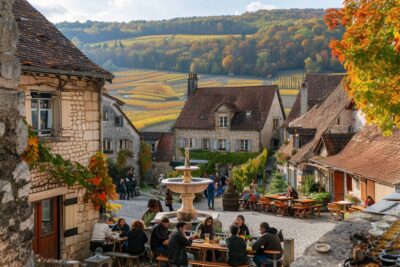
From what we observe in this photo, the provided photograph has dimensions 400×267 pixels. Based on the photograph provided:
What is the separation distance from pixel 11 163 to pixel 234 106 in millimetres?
44919

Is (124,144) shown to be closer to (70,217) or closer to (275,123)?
(275,123)

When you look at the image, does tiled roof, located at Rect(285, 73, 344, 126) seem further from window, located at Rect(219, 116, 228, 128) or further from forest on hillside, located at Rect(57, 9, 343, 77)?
forest on hillside, located at Rect(57, 9, 343, 77)

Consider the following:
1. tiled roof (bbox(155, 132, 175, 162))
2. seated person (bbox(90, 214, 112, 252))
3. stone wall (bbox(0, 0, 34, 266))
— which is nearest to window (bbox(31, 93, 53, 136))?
seated person (bbox(90, 214, 112, 252))

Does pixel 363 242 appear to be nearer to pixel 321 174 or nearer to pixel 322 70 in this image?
pixel 321 174

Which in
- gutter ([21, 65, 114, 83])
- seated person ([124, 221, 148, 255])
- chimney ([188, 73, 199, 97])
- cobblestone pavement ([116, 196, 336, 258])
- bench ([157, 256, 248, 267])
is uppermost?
chimney ([188, 73, 199, 97])

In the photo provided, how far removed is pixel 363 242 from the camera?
20.4 feet

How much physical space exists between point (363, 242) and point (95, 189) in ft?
29.1

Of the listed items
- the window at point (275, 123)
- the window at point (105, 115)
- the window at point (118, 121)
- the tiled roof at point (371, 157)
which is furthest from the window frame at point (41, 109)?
the window at point (275, 123)

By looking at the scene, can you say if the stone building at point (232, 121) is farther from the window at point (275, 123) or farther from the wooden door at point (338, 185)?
the wooden door at point (338, 185)

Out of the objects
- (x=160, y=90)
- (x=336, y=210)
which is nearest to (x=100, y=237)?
(x=336, y=210)

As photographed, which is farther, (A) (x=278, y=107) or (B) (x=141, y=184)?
(A) (x=278, y=107)

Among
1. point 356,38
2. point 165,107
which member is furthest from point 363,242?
point 165,107

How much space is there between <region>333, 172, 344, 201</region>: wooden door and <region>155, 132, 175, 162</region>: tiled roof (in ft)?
84.1

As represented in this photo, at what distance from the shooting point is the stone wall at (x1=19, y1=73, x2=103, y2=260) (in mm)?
12297
